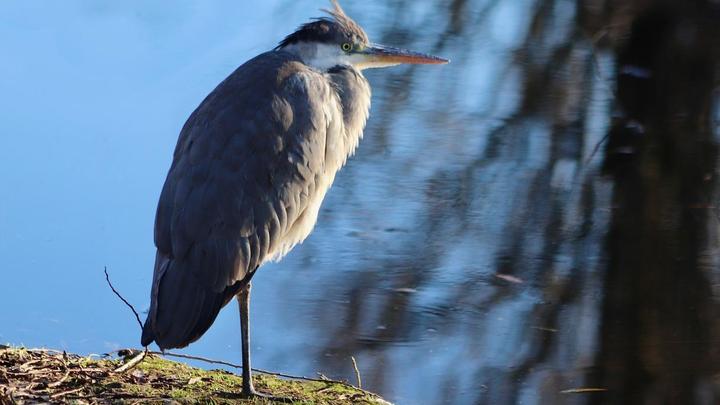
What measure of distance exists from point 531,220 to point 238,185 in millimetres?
2900

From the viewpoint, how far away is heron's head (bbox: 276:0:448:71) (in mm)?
4336

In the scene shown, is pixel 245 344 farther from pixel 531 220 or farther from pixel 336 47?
pixel 531 220

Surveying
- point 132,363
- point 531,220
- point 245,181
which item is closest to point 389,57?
point 245,181

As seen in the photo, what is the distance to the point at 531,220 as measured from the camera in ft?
20.9

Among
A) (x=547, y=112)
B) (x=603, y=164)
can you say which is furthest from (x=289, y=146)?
(x=547, y=112)

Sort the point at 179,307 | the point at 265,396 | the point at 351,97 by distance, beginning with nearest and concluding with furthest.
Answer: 1. the point at 179,307
2. the point at 265,396
3. the point at 351,97

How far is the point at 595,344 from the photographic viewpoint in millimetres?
5355

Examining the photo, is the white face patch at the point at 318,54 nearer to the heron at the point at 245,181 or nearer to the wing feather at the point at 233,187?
the heron at the point at 245,181

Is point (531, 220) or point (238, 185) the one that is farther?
Result: point (531, 220)

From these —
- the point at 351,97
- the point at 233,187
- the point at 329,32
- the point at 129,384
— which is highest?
the point at 329,32

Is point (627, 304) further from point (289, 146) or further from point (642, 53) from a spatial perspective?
point (642, 53)

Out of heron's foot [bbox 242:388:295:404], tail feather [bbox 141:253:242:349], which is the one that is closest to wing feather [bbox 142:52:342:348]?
tail feather [bbox 141:253:242:349]

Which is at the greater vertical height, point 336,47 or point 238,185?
point 336,47

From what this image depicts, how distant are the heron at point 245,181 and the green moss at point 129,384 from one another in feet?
0.56
